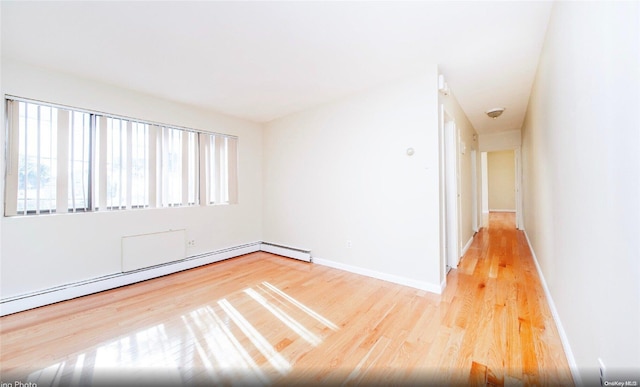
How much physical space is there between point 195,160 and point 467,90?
4.01 meters

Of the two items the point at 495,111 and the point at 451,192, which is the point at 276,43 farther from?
the point at 495,111

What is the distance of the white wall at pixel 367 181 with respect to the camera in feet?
8.79

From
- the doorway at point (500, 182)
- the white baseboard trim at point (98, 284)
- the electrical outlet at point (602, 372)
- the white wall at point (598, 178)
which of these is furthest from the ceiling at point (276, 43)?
the doorway at point (500, 182)

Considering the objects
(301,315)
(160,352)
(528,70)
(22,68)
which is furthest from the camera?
(528,70)

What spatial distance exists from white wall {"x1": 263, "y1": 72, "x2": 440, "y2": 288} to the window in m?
1.34

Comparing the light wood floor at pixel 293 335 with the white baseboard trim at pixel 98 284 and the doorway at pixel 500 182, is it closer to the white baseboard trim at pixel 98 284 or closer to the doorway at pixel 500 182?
the white baseboard trim at pixel 98 284

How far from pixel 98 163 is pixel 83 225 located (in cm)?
72

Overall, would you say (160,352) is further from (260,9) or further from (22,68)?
(22,68)

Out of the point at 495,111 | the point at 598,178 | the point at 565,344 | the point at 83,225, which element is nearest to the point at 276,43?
the point at 598,178

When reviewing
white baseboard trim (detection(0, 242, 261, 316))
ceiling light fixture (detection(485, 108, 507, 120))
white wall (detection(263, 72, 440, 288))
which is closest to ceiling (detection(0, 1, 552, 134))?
white wall (detection(263, 72, 440, 288))

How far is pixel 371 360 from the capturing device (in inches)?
63.7

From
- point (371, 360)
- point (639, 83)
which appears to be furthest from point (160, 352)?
point (639, 83)

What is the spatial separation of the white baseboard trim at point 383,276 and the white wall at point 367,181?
1.1 inches

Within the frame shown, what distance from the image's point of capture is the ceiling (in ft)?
5.78
